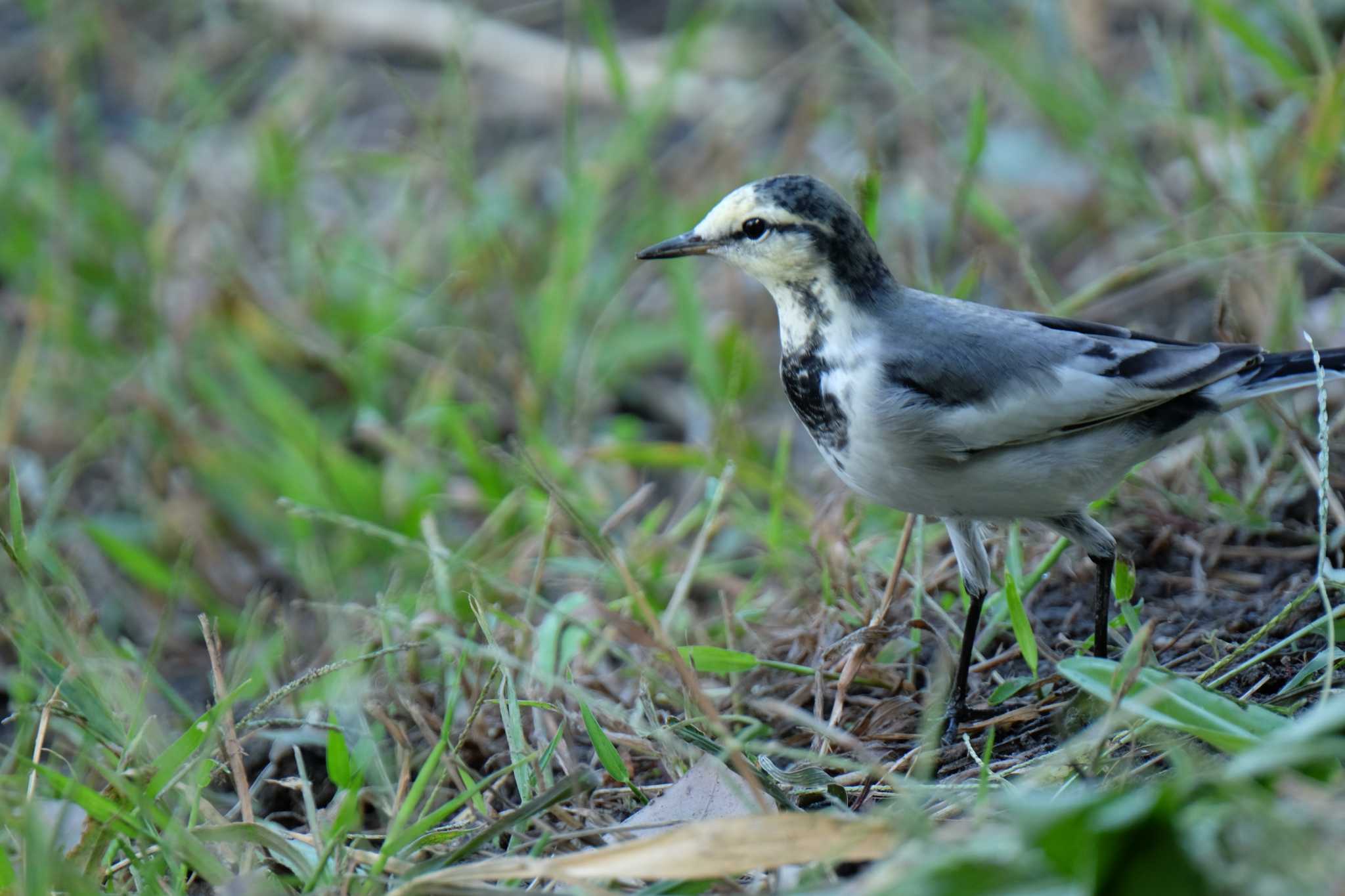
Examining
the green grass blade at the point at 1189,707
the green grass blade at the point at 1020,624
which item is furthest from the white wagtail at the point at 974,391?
the green grass blade at the point at 1189,707

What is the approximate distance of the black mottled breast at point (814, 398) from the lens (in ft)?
10.5

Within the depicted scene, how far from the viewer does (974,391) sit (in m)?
3.12

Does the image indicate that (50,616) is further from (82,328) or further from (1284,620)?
(82,328)

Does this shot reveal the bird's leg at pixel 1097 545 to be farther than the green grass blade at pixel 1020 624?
Yes

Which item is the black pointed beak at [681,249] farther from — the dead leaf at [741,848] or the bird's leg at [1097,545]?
the dead leaf at [741,848]

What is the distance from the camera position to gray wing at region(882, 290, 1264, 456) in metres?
3.08

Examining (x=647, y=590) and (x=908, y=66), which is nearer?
(x=647, y=590)

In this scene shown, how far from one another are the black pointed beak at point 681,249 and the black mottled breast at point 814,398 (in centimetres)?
40

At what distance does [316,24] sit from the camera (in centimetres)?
727

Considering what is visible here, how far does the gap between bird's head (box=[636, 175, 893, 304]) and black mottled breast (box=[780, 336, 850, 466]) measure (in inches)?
7.2

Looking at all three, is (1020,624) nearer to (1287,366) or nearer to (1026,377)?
(1026,377)

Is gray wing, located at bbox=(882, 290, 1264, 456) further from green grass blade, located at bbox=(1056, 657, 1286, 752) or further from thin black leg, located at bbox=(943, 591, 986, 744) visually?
green grass blade, located at bbox=(1056, 657, 1286, 752)

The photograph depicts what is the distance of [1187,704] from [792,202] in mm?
1578

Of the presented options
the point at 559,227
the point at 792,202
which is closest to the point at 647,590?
the point at 792,202
